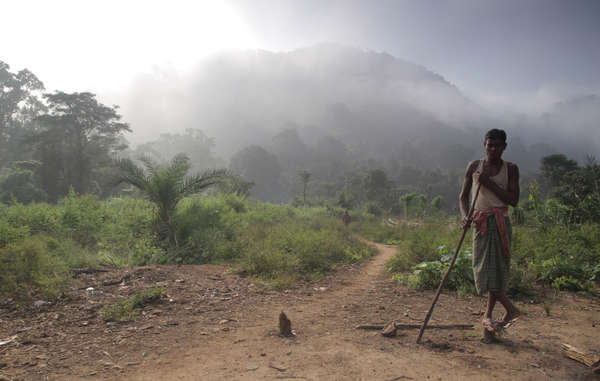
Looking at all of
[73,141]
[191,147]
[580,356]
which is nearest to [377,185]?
[73,141]

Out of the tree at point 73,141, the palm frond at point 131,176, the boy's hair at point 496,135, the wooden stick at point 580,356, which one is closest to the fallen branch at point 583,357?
the wooden stick at point 580,356

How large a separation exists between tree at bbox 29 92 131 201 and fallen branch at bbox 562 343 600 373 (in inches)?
1035

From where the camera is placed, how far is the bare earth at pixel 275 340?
83.7 inches

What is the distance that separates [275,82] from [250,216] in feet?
590

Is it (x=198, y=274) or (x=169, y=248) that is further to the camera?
(x=169, y=248)

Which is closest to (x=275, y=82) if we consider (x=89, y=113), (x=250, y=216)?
(x=89, y=113)

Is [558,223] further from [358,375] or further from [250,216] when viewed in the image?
[250,216]

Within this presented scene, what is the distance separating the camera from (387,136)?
132500 millimetres

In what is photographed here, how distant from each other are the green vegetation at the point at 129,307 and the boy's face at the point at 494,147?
157 inches

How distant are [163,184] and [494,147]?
22.1 feet

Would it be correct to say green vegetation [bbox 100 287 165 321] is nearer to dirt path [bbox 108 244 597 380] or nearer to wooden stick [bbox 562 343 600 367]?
dirt path [bbox 108 244 597 380]

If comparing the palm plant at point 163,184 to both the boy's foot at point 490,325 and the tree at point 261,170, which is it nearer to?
the boy's foot at point 490,325

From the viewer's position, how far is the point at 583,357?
2.19 meters

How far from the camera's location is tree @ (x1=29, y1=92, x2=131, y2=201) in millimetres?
22609
